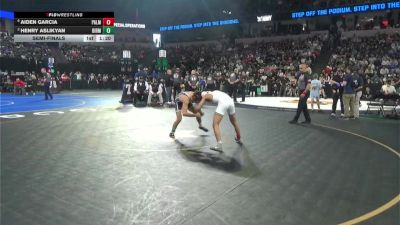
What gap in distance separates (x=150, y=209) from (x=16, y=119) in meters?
9.32

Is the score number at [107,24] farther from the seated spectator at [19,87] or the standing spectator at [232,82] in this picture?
the seated spectator at [19,87]

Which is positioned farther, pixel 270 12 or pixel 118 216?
pixel 270 12

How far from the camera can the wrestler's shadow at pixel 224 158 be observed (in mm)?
5930

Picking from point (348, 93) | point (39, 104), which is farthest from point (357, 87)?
point (39, 104)

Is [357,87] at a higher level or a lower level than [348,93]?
higher

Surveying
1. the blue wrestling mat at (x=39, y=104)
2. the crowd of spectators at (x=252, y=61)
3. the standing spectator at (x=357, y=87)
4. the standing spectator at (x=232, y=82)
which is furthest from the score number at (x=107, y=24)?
the standing spectator at (x=357, y=87)

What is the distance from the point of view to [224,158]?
22.1 ft

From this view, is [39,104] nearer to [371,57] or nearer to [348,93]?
[348,93]

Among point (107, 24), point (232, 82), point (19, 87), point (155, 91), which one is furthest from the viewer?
point (19, 87)

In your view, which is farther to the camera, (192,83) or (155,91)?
(155,91)

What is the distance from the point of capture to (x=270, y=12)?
35969 millimetres

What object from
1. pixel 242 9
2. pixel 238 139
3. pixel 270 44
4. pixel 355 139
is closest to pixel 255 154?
pixel 238 139

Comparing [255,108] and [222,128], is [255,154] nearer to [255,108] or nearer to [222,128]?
[222,128]

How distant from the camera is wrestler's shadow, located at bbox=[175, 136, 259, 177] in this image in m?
5.93
